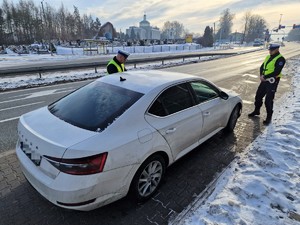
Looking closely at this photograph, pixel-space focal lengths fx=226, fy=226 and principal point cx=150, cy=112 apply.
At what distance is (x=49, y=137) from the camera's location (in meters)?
2.39

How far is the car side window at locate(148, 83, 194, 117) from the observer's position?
3.03 m

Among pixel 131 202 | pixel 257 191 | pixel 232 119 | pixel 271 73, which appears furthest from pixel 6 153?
pixel 271 73

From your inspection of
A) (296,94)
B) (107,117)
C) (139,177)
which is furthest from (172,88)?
(296,94)

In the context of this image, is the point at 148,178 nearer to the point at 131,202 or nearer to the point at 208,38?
the point at 131,202

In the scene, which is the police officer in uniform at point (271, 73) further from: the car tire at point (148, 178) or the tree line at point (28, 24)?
the tree line at point (28, 24)

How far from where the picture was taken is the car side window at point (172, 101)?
9.93 ft

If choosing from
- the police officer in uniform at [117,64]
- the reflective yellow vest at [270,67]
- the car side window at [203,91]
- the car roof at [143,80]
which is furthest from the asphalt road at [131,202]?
Answer: the police officer in uniform at [117,64]

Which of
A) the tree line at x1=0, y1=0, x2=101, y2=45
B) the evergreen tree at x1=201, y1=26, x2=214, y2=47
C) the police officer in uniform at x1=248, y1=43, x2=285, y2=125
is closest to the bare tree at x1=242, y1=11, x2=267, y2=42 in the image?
the evergreen tree at x1=201, y1=26, x2=214, y2=47

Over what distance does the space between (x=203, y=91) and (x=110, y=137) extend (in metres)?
2.31

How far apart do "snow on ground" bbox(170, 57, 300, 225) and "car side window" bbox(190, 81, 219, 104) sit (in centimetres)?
124

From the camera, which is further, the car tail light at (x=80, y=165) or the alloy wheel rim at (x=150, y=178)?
the alloy wheel rim at (x=150, y=178)

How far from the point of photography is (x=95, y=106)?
9.63ft

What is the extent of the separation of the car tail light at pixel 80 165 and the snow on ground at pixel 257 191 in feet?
3.92

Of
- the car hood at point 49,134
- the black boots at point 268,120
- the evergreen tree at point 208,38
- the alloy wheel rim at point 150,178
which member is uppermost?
the evergreen tree at point 208,38
